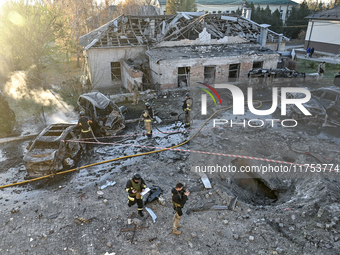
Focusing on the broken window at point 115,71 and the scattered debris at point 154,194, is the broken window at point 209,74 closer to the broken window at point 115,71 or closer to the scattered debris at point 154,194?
the broken window at point 115,71

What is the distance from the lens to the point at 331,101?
11844 mm

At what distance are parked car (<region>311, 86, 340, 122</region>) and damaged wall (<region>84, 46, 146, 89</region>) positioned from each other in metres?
13.7

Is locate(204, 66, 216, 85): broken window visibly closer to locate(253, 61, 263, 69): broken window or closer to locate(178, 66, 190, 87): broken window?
locate(178, 66, 190, 87): broken window

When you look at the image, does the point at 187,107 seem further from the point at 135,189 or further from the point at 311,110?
the point at 311,110

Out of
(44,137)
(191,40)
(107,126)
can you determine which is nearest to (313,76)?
(191,40)

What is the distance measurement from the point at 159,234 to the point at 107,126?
643 cm

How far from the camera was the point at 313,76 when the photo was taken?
18156mm

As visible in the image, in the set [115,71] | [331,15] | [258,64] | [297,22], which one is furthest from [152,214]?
[297,22]

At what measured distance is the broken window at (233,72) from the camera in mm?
18684

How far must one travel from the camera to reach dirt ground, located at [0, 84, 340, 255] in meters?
5.51

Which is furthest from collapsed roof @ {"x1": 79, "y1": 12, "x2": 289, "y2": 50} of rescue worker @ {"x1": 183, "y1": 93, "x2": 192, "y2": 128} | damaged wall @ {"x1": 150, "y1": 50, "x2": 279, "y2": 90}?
rescue worker @ {"x1": 183, "y1": 93, "x2": 192, "y2": 128}

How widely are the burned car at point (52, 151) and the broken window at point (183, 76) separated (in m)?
9.70

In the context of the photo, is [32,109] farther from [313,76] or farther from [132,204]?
[313,76]

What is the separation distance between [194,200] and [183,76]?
12468 millimetres
